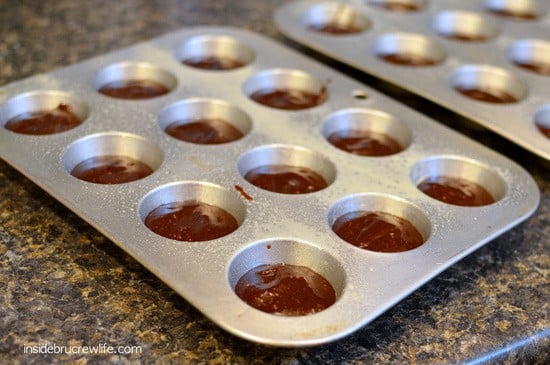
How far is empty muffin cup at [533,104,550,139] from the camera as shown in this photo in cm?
201

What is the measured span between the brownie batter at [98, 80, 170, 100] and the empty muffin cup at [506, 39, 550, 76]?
1106 mm

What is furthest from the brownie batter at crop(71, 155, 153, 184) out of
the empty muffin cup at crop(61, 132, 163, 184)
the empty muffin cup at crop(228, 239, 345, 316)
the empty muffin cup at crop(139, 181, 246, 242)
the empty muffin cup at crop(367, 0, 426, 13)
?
the empty muffin cup at crop(367, 0, 426, 13)

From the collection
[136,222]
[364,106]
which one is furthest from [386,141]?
[136,222]

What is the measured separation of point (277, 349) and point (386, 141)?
0.77 metres

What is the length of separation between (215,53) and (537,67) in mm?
1012

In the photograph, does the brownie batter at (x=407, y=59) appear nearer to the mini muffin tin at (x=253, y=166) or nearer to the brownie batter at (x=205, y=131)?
the mini muffin tin at (x=253, y=166)

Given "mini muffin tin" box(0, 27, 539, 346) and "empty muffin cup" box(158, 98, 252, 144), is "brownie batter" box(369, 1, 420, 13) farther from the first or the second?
"empty muffin cup" box(158, 98, 252, 144)

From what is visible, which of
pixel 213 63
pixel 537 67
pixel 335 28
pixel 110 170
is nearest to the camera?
pixel 110 170

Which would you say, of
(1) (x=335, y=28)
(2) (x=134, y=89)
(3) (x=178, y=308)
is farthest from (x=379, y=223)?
(1) (x=335, y=28)

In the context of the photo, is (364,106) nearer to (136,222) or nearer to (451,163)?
(451,163)

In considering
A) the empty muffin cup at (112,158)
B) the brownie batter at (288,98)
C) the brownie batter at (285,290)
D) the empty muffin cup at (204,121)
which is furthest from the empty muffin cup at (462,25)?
the brownie batter at (285,290)

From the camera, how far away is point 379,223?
164 cm

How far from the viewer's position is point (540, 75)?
2.16 metres

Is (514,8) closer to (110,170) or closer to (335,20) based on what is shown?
(335,20)
